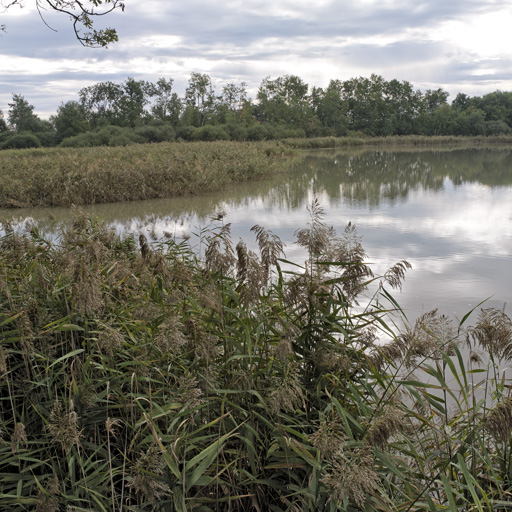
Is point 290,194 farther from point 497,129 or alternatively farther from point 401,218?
point 497,129

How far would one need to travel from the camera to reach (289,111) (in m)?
68.0

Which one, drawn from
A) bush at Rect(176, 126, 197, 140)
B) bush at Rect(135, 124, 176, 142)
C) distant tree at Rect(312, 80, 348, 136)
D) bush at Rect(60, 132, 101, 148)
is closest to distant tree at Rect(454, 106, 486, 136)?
distant tree at Rect(312, 80, 348, 136)

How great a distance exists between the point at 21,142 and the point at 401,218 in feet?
152

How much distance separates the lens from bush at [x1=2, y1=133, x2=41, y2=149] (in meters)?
47.1

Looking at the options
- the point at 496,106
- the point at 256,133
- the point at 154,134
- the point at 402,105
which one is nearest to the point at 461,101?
the point at 496,106

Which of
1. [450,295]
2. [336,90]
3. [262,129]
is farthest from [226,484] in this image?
[336,90]

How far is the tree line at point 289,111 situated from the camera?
59156 mm

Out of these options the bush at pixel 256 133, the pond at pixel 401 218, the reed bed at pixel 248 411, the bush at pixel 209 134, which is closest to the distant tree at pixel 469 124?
the bush at pixel 256 133

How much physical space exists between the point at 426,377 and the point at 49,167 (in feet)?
47.2

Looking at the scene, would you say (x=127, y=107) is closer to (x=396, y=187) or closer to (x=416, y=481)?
(x=396, y=187)

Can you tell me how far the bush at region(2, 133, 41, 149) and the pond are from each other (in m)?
36.8

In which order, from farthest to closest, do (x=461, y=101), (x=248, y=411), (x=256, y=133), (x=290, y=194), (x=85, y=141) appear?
(x=461, y=101) → (x=256, y=133) → (x=85, y=141) → (x=290, y=194) → (x=248, y=411)

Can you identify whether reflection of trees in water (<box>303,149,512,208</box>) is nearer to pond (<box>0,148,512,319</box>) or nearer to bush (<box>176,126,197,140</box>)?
pond (<box>0,148,512,319</box>)

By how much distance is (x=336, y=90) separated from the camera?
75.5 meters
